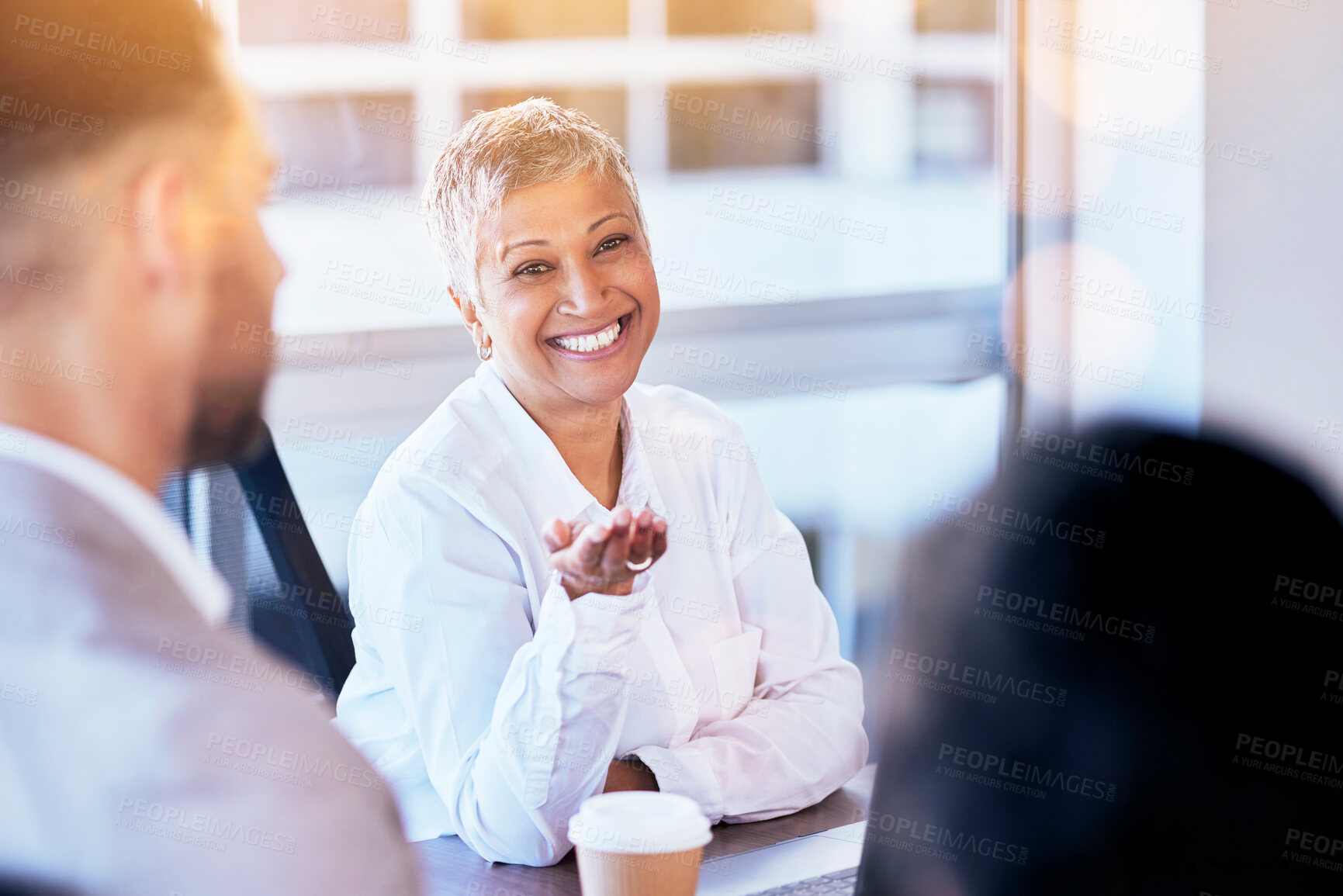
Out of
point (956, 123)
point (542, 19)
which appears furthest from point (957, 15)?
point (542, 19)

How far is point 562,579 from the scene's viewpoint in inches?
42.1

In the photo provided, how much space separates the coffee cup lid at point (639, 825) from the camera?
0.81 m

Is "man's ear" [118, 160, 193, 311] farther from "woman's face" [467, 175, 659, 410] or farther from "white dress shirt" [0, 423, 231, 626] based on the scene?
"woman's face" [467, 175, 659, 410]

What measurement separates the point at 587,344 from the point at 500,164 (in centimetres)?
26

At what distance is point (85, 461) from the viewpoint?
1.59 feet

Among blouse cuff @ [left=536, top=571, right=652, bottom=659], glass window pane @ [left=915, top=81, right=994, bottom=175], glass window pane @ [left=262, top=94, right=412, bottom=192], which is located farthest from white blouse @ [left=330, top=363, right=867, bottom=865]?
glass window pane @ [left=915, top=81, right=994, bottom=175]

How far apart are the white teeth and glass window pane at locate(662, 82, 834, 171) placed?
1183 millimetres

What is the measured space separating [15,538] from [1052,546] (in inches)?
24.4

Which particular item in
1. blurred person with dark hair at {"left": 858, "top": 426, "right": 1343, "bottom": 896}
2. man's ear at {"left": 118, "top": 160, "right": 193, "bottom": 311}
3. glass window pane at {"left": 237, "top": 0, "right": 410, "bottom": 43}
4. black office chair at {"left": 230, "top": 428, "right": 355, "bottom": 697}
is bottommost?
black office chair at {"left": 230, "top": 428, "right": 355, "bottom": 697}

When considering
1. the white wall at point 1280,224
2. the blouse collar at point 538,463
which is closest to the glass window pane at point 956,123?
the white wall at point 1280,224

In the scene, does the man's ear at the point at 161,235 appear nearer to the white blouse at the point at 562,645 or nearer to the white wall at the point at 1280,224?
the white blouse at the point at 562,645

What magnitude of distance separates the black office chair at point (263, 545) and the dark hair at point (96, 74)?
101 centimetres

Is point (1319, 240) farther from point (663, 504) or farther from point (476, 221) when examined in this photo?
point (476, 221)

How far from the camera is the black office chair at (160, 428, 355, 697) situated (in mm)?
1562
